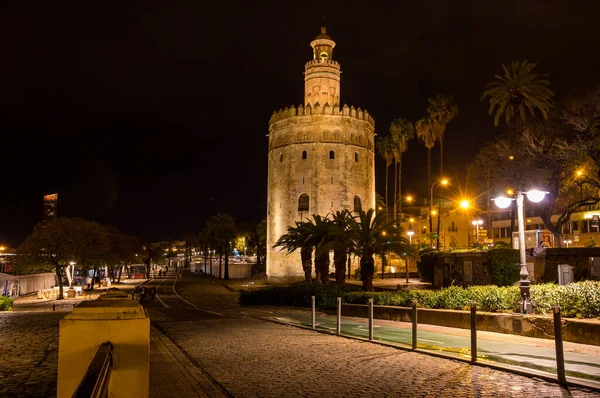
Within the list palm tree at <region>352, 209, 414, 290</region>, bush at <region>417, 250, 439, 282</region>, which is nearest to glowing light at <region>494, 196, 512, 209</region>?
palm tree at <region>352, 209, 414, 290</region>

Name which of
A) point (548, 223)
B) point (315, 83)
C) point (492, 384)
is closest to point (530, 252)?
point (548, 223)

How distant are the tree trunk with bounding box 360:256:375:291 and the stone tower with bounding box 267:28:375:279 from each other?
1078 inches

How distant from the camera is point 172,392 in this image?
23.5 feet

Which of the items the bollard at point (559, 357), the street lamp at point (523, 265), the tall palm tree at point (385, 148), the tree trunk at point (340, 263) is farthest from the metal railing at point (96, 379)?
the tall palm tree at point (385, 148)

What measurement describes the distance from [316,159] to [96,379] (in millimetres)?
54091

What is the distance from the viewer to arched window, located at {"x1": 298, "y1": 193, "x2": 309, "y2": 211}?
57125mm

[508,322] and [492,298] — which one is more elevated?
[492,298]

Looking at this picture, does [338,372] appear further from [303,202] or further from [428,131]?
[428,131]

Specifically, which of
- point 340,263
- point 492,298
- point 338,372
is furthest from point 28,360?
point 340,263

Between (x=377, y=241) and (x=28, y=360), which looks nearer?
(x=28, y=360)

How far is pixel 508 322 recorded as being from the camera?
13.3 m

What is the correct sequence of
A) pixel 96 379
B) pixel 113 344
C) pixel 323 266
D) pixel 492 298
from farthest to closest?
pixel 323 266, pixel 492 298, pixel 113 344, pixel 96 379

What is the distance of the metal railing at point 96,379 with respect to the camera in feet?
8.84

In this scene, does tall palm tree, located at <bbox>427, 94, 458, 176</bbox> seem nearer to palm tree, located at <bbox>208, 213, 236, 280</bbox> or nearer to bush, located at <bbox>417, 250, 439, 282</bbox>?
bush, located at <bbox>417, 250, 439, 282</bbox>
